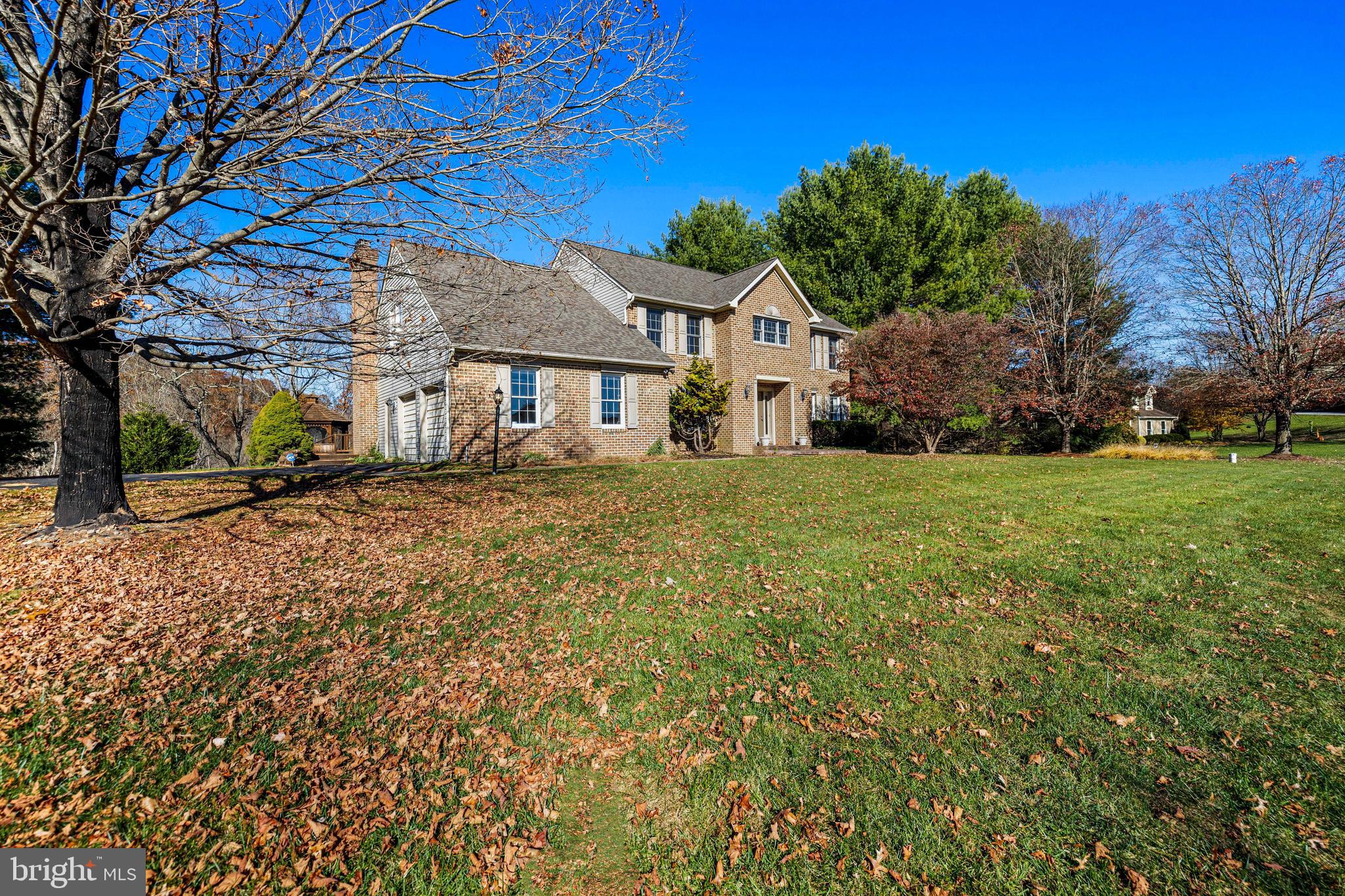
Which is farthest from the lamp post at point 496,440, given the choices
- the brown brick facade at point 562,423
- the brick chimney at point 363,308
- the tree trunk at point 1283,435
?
the tree trunk at point 1283,435

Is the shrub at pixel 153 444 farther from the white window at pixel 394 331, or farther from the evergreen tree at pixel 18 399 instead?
the white window at pixel 394 331

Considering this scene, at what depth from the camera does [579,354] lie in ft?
49.2

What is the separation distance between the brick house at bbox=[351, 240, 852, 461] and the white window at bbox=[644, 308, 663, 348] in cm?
4

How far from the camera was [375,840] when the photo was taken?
275 centimetres

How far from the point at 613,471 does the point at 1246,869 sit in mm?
10102

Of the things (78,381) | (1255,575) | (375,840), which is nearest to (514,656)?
(375,840)

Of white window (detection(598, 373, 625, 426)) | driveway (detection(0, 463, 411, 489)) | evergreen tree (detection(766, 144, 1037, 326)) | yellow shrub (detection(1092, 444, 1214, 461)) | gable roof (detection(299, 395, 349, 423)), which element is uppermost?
evergreen tree (detection(766, 144, 1037, 326))

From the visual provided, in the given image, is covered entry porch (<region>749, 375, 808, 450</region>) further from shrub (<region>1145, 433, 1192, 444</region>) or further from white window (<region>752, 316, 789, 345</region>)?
shrub (<region>1145, 433, 1192, 444</region>)

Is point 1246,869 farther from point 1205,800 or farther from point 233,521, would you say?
point 233,521

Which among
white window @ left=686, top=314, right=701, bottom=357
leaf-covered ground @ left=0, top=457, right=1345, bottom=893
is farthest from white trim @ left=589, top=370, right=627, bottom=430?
leaf-covered ground @ left=0, top=457, right=1345, bottom=893

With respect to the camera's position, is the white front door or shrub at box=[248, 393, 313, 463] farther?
the white front door

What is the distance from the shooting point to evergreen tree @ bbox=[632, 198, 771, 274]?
3462 cm

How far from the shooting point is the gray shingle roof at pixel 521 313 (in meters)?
6.52

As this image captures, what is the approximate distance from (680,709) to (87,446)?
24.5 ft
